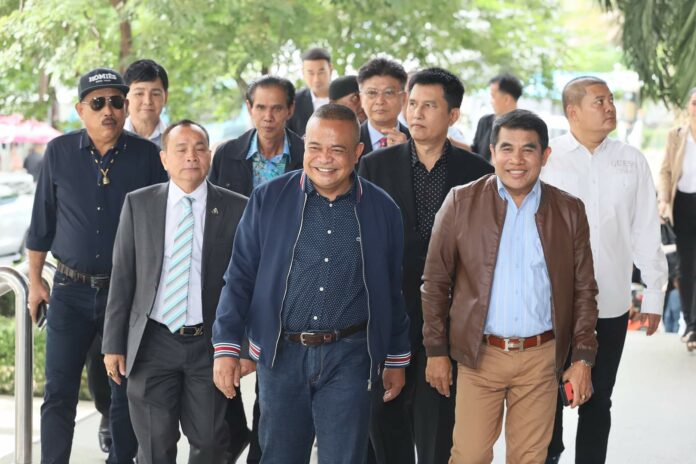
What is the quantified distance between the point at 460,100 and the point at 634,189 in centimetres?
98

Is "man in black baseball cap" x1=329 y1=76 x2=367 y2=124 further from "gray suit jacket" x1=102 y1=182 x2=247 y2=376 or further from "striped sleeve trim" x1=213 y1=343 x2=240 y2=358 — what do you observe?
"striped sleeve trim" x1=213 y1=343 x2=240 y2=358

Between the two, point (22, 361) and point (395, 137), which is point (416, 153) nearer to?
point (395, 137)

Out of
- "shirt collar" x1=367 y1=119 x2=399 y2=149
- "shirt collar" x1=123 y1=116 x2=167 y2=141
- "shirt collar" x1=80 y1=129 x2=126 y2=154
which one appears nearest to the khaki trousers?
"shirt collar" x1=367 y1=119 x2=399 y2=149

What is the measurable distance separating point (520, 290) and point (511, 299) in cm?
5

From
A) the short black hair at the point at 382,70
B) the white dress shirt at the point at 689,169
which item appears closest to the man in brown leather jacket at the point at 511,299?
the short black hair at the point at 382,70

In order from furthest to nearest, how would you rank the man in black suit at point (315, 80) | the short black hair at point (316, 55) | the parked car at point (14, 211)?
the parked car at point (14, 211)
the short black hair at point (316, 55)
the man in black suit at point (315, 80)

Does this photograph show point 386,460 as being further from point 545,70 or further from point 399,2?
point 545,70

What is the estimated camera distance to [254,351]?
4691 millimetres

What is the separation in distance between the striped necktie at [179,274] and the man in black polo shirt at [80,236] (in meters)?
0.70

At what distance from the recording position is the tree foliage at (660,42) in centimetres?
1002

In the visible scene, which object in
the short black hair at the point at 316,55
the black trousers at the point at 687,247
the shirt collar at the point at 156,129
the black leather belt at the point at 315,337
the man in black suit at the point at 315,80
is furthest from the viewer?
the short black hair at the point at 316,55

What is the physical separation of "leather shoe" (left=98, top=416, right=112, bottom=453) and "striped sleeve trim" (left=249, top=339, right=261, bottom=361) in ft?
7.80

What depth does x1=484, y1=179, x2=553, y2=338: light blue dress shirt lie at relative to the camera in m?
4.91

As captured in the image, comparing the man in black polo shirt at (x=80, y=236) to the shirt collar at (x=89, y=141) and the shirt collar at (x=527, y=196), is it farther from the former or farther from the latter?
the shirt collar at (x=527, y=196)
